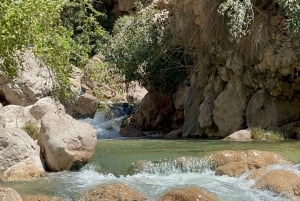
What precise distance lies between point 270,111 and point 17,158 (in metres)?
10.5

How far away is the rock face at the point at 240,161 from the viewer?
12.9m

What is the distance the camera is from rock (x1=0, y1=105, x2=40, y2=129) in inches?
667

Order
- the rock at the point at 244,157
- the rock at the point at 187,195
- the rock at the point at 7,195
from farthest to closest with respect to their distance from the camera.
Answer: the rock at the point at 244,157
the rock at the point at 187,195
the rock at the point at 7,195

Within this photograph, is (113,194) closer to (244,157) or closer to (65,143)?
(65,143)

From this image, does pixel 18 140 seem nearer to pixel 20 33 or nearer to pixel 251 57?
pixel 20 33

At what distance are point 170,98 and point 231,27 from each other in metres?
9.39

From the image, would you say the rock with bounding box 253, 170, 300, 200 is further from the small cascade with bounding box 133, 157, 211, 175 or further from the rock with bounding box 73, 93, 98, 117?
the rock with bounding box 73, 93, 98, 117

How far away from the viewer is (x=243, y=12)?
1970 centimetres

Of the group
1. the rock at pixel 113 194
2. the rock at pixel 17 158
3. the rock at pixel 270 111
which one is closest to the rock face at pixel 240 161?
the rock at pixel 113 194

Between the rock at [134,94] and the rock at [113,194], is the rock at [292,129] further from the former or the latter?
the rock at [134,94]

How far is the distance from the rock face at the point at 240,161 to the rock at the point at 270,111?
6934mm

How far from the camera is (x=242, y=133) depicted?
787 inches

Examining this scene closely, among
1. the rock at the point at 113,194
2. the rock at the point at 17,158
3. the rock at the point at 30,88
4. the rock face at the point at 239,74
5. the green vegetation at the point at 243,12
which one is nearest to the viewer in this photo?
the rock at the point at 113,194

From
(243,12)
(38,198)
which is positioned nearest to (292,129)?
(243,12)
